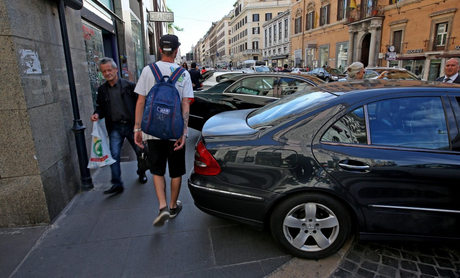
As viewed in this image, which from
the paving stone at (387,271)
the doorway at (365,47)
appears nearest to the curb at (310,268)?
the paving stone at (387,271)

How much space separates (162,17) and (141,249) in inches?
528

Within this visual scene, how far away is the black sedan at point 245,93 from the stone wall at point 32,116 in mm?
3116

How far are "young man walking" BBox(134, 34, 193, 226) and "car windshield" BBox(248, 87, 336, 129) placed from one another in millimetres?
781

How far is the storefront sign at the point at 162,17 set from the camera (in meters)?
13.7

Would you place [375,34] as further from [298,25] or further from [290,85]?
[290,85]

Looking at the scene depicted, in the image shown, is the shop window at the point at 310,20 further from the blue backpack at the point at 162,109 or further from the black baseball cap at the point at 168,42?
the blue backpack at the point at 162,109

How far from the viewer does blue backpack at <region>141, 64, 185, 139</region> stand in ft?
9.03

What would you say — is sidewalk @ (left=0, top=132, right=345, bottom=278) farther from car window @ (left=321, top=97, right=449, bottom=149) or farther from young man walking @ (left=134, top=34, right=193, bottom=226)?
car window @ (left=321, top=97, right=449, bottom=149)

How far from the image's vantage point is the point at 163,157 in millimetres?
3070

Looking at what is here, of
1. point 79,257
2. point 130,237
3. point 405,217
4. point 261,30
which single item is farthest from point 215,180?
point 261,30

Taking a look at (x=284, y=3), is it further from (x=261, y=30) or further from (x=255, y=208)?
(x=255, y=208)

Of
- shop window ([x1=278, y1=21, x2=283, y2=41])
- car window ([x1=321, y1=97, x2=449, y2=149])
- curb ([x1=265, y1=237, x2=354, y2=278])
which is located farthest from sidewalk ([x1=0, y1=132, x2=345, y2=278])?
shop window ([x1=278, y1=21, x2=283, y2=41])

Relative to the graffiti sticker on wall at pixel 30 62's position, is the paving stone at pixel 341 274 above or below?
below

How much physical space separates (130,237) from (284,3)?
80.0 m
